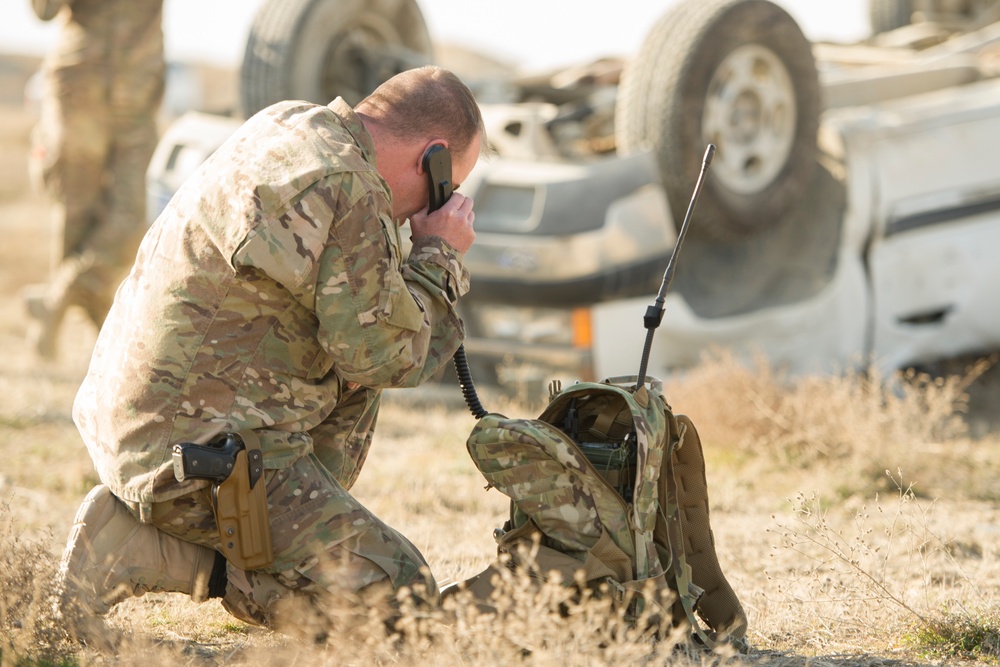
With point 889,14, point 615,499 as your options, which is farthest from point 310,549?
point 889,14

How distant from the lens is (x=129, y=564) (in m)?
3.03

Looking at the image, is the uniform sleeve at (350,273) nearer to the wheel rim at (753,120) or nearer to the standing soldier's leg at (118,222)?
the wheel rim at (753,120)

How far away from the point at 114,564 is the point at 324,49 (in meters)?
4.23

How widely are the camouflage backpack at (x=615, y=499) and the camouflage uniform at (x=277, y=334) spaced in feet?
1.01

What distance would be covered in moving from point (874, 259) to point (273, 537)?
13.6 ft

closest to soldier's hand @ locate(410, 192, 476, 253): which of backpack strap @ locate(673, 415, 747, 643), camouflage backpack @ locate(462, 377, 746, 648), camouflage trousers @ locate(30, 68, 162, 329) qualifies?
camouflage backpack @ locate(462, 377, 746, 648)

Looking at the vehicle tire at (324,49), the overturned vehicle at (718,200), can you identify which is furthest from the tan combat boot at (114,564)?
the vehicle tire at (324,49)

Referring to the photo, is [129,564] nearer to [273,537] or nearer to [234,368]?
[273,537]

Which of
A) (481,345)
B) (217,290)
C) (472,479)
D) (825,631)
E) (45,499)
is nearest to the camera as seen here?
(217,290)

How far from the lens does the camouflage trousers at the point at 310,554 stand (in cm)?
299

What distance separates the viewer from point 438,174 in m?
3.07

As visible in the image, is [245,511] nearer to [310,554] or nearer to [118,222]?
[310,554]

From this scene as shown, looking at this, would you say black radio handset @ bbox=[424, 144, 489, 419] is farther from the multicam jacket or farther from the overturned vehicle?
the overturned vehicle

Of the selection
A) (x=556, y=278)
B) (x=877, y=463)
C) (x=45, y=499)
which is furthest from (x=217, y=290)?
(x=877, y=463)
